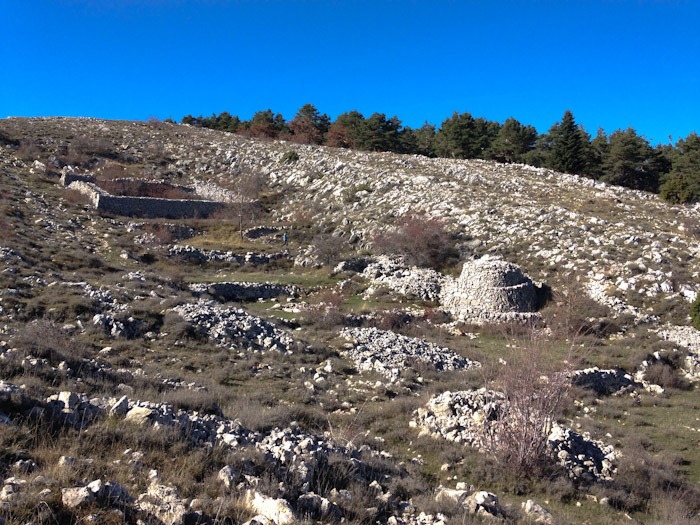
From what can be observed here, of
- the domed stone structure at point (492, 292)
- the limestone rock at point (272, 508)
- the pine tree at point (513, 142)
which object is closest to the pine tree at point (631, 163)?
the pine tree at point (513, 142)

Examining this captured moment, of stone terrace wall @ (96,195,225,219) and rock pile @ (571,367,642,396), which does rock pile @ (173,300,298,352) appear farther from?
stone terrace wall @ (96,195,225,219)

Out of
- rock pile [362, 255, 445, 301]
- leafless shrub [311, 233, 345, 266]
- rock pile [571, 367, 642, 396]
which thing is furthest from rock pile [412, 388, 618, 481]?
leafless shrub [311, 233, 345, 266]

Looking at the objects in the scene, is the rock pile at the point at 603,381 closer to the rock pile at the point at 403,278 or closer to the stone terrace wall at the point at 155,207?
the rock pile at the point at 403,278

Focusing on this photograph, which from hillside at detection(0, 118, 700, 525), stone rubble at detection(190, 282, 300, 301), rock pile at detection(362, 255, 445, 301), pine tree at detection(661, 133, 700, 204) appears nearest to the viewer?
hillside at detection(0, 118, 700, 525)

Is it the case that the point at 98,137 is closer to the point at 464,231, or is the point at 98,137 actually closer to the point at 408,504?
the point at 464,231

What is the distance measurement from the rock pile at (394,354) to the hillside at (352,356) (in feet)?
0.34

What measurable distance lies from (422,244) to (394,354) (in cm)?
1268

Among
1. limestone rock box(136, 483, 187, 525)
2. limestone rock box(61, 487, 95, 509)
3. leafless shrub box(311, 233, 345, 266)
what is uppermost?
leafless shrub box(311, 233, 345, 266)

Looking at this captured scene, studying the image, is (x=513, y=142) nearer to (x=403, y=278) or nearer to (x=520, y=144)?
(x=520, y=144)

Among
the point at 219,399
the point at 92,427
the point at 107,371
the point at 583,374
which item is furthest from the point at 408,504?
the point at 583,374

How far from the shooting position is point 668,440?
10516 mm

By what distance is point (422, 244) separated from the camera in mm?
26938

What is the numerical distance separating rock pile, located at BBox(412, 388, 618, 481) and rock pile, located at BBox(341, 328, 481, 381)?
3.09 metres

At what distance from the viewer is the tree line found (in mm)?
47125
